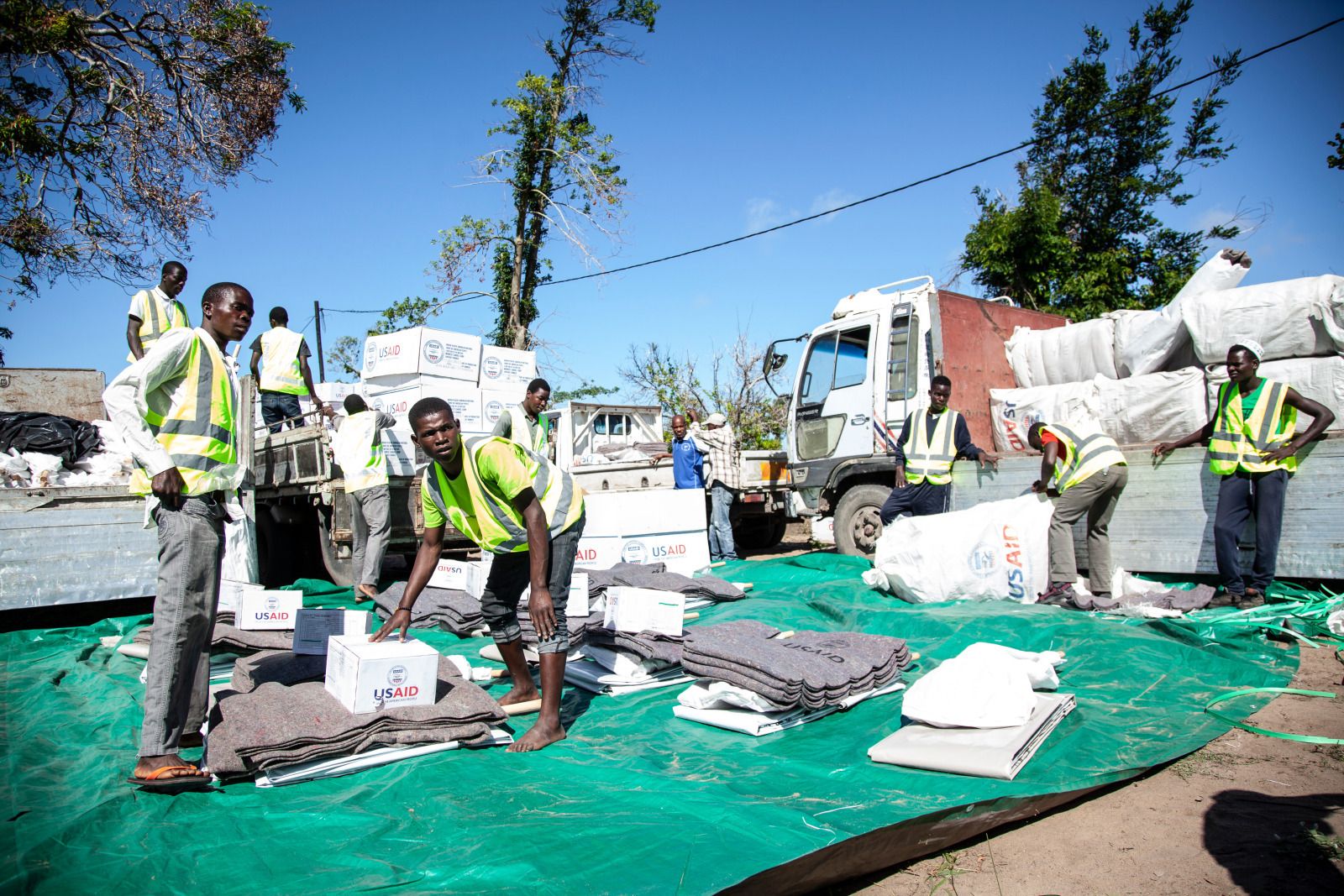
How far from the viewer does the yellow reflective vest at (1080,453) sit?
5992 millimetres

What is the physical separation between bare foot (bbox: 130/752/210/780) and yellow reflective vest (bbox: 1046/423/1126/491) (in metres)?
5.68

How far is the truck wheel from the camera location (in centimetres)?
841

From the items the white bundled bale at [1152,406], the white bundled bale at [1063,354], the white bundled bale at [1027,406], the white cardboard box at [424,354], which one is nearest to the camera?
the white bundled bale at [1152,406]

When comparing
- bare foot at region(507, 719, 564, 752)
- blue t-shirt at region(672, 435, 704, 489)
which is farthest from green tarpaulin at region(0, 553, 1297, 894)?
blue t-shirt at region(672, 435, 704, 489)

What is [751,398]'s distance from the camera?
71.5ft

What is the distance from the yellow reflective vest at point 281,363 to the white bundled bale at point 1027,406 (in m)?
6.79

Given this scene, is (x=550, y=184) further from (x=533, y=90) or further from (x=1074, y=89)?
(x=1074, y=89)

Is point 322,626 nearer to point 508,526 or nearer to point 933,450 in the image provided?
point 508,526

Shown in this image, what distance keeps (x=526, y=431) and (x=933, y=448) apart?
353cm

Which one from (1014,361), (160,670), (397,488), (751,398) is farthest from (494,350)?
(751,398)

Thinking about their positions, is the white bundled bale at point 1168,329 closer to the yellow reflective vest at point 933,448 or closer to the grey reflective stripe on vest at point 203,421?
the yellow reflective vest at point 933,448

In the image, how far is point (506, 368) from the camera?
8938 mm

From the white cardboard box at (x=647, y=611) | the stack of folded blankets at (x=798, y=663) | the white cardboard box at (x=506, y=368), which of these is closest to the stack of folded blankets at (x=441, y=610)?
the white cardboard box at (x=647, y=611)

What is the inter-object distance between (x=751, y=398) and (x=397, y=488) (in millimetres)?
15216
